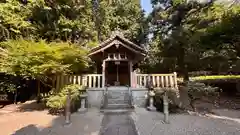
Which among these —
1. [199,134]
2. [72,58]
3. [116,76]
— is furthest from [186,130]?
[116,76]

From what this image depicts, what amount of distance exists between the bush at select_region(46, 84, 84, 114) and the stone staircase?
1616 millimetres

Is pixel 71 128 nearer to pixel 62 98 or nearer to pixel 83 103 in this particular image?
pixel 62 98

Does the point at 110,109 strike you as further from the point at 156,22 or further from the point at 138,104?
the point at 156,22

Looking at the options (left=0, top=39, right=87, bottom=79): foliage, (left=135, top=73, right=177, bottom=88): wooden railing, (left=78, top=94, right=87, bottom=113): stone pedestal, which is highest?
(left=0, top=39, right=87, bottom=79): foliage

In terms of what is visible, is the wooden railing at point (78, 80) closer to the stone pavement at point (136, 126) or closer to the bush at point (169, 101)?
the stone pavement at point (136, 126)

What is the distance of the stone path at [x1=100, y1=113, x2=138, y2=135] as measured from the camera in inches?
271

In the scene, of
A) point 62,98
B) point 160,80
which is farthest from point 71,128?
point 160,80

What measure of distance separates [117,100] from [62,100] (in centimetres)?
323

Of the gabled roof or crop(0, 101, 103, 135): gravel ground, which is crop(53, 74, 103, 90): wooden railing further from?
crop(0, 101, 103, 135): gravel ground

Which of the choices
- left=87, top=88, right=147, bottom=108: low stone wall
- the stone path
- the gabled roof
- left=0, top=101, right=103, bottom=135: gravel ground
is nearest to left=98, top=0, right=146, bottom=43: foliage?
the gabled roof

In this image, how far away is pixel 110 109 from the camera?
10.6 meters

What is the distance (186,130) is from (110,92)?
599 centimetres

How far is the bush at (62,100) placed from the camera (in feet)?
31.9

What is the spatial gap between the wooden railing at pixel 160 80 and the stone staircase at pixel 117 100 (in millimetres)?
1283
